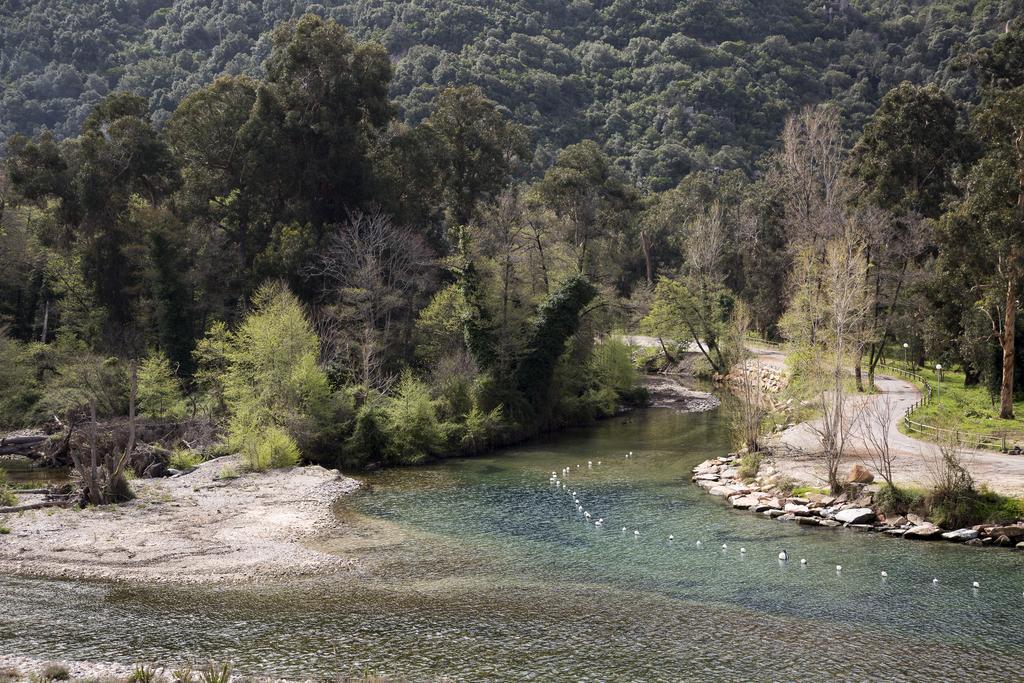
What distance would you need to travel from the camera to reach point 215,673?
17.6 meters

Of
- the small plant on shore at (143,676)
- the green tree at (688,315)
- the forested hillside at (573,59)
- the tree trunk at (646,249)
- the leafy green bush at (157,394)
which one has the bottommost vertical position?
the small plant on shore at (143,676)

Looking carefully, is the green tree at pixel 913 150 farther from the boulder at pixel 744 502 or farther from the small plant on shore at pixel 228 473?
the small plant on shore at pixel 228 473

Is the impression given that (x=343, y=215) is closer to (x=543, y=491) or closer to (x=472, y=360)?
(x=472, y=360)

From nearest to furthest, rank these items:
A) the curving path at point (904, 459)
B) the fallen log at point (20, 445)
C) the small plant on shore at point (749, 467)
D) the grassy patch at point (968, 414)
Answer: the curving path at point (904, 459) < the small plant on shore at point (749, 467) < the grassy patch at point (968, 414) < the fallen log at point (20, 445)

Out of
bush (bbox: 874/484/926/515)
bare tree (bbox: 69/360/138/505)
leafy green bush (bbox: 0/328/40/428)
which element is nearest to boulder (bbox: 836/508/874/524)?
bush (bbox: 874/484/926/515)

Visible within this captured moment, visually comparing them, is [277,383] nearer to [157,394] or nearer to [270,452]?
[270,452]

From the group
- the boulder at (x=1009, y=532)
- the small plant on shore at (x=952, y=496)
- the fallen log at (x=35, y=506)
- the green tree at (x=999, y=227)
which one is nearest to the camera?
the boulder at (x=1009, y=532)

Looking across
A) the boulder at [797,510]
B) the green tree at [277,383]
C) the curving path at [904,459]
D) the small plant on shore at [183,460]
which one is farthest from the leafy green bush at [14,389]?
the boulder at [797,510]

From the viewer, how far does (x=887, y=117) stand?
186 ft

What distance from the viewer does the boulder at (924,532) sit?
28.2 meters

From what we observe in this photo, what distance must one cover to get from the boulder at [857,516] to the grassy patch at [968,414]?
571cm

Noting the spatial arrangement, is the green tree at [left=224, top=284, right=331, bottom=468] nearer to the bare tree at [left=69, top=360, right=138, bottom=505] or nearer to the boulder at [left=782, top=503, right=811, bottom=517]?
the bare tree at [left=69, top=360, right=138, bottom=505]

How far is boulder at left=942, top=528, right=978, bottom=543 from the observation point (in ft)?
91.2

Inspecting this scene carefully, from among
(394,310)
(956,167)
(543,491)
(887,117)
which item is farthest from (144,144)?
Answer: (956,167)
